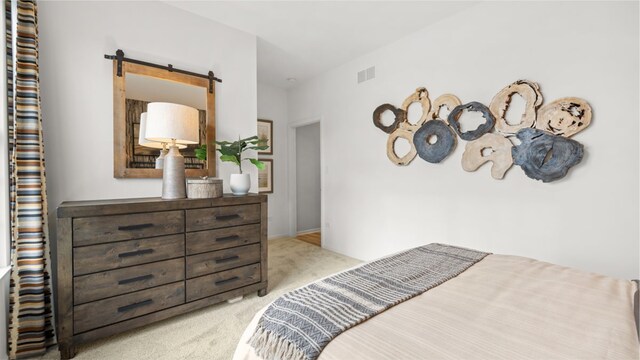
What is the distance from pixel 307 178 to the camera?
16.8 feet

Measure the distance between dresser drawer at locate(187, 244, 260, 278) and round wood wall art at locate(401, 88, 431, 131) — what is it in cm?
208

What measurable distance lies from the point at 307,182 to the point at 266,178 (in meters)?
0.89

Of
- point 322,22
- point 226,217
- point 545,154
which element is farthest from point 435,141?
point 226,217

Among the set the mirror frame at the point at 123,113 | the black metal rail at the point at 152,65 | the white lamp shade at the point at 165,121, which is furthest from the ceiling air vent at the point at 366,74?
the white lamp shade at the point at 165,121

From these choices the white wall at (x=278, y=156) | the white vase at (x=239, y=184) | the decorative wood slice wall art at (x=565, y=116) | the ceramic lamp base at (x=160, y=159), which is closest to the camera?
the decorative wood slice wall art at (x=565, y=116)

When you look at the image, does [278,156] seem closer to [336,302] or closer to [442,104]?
[442,104]

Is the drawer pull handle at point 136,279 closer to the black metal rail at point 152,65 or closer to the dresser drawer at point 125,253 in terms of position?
the dresser drawer at point 125,253

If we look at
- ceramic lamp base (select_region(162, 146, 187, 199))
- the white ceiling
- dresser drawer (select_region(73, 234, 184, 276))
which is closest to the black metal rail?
the white ceiling

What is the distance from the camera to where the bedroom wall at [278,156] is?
4.55 meters

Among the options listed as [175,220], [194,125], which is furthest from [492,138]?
[175,220]

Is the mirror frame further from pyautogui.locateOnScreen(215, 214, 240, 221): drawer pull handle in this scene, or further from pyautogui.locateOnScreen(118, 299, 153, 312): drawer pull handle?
pyautogui.locateOnScreen(118, 299, 153, 312): drawer pull handle

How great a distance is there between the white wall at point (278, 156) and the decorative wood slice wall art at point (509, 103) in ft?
10.5

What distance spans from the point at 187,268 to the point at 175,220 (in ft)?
1.24

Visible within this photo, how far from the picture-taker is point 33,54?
67.7 inches
